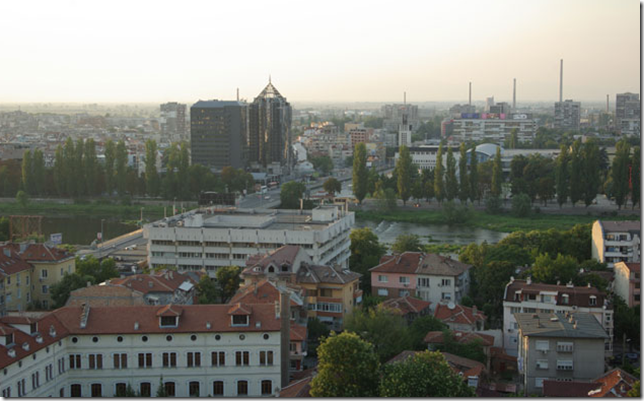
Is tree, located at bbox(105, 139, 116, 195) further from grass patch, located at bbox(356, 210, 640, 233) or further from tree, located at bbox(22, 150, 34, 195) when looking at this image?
grass patch, located at bbox(356, 210, 640, 233)

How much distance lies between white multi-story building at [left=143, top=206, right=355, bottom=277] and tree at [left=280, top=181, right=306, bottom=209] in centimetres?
749

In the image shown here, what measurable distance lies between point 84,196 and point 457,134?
70.2ft

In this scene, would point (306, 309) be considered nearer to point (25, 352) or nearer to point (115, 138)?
point (25, 352)

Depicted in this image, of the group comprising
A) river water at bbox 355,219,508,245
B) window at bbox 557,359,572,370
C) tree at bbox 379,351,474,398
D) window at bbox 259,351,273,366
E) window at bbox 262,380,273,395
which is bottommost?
river water at bbox 355,219,508,245

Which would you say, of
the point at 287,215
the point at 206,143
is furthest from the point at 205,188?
the point at 287,215

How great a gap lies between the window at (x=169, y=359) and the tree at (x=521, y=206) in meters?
11.1

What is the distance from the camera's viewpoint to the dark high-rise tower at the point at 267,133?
879 inches

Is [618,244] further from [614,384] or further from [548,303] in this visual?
[614,384]

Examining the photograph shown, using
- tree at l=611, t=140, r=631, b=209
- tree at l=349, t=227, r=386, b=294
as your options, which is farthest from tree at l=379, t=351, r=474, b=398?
tree at l=611, t=140, r=631, b=209

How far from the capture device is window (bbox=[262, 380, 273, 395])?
201 inches

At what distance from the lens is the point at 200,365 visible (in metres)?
5.10

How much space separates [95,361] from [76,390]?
0.18m

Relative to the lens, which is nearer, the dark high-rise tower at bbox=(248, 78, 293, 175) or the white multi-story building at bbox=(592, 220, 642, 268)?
Answer: the white multi-story building at bbox=(592, 220, 642, 268)

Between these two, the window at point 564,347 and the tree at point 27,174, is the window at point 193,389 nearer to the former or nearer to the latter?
the window at point 564,347
